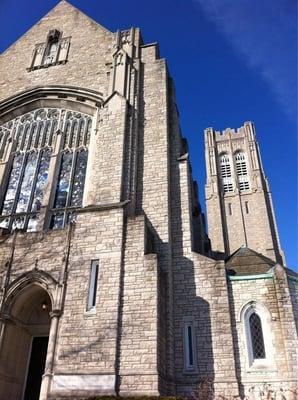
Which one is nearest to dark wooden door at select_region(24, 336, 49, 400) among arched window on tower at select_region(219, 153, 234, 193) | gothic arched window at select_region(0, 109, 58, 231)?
gothic arched window at select_region(0, 109, 58, 231)

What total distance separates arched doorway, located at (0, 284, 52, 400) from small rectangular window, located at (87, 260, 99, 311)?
1.85 m

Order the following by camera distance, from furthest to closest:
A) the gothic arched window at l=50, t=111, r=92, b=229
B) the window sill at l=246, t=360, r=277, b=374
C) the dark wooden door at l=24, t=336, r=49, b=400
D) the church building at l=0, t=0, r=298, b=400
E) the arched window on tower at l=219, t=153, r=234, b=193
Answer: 1. the arched window on tower at l=219, t=153, r=234, b=193
2. the gothic arched window at l=50, t=111, r=92, b=229
3. the dark wooden door at l=24, t=336, r=49, b=400
4. the window sill at l=246, t=360, r=277, b=374
5. the church building at l=0, t=0, r=298, b=400

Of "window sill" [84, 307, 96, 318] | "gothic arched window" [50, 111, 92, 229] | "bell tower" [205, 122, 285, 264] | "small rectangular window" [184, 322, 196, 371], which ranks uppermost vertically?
"bell tower" [205, 122, 285, 264]

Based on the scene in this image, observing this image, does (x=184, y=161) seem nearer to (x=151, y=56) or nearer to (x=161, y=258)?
(x=161, y=258)

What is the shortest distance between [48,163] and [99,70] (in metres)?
5.29

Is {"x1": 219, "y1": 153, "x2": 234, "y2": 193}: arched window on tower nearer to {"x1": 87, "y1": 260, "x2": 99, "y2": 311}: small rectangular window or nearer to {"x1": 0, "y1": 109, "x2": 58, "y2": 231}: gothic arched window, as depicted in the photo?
{"x1": 0, "y1": 109, "x2": 58, "y2": 231}: gothic arched window

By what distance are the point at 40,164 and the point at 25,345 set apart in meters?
7.51

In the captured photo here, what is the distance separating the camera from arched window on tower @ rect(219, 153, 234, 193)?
47875 mm

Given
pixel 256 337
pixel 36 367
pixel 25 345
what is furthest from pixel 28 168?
pixel 256 337

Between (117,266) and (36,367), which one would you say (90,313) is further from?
(36,367)

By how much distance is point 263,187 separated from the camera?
147 ft

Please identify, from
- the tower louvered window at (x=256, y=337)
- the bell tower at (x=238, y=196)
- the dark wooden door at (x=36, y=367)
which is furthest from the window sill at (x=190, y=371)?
the bell tower at (x=238, y=196)

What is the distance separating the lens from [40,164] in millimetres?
15914

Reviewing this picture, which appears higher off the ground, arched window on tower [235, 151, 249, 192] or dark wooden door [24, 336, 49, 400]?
arched window on tower [235, 151, 249, 192]
